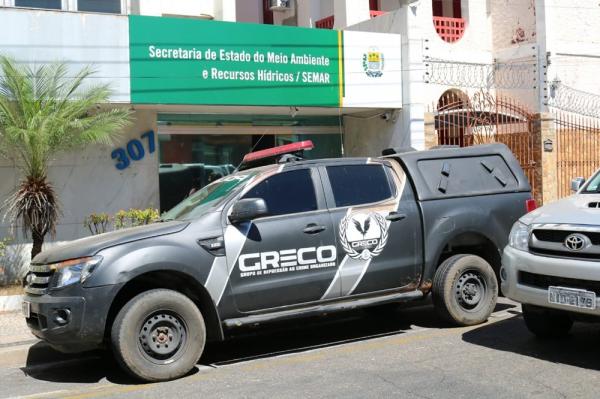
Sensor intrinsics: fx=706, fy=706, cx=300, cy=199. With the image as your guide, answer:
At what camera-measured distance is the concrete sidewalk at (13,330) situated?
26.1ft

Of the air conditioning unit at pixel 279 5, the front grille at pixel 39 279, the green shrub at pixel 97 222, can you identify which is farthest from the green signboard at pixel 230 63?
the air conditioning unit at pixel 279 5

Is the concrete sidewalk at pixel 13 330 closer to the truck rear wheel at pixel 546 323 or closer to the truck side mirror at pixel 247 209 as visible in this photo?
the truck side mirror at pixel 247 209

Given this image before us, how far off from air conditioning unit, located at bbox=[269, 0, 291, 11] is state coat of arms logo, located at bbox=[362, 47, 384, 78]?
21.6ft

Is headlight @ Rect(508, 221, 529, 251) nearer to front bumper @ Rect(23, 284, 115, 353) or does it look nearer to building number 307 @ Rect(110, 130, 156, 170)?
front bumper @ Rect(23, 284, 115, 353)

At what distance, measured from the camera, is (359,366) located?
6.33 meters

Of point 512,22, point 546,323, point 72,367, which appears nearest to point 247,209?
point 72,367

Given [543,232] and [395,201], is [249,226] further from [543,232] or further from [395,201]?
[543,232]

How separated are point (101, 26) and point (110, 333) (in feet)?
21.1

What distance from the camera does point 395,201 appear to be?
7.37 meters

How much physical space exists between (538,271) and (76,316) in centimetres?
397

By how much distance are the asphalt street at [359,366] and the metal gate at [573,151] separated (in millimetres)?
7967

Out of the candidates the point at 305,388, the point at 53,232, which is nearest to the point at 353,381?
the point at 305,388

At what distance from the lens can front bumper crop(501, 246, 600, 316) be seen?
5.81 metres

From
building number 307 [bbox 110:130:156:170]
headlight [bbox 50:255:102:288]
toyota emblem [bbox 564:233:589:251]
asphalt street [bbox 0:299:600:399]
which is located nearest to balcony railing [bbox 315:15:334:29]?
building number 307 [bbox 110:130:156:170]
